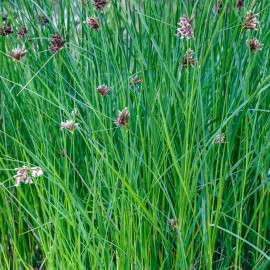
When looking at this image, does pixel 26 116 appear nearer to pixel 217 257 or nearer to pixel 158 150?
pixel 158 150

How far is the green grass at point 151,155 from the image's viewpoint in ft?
3.38

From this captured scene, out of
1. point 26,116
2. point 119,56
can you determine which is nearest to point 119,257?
point 26,116

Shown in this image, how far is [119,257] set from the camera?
3.54 ft

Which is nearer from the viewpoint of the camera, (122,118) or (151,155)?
(122,118)

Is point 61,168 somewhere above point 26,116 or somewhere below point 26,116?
below

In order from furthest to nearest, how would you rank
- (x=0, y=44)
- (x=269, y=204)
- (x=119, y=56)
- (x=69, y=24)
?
(x=69, y=24) < (x=0, y=44) < (x=119, y=56) < (x=269, y=204)

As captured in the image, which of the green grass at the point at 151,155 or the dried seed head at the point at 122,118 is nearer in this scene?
the dried seed head at the point at 122,118

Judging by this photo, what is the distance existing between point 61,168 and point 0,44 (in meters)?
0.69

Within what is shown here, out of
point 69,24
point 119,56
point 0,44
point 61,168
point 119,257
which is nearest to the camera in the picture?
point 119,257

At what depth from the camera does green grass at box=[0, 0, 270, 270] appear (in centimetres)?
103

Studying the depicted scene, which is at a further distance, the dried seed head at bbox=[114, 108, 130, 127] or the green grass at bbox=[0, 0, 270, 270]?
the green grass at bbox=[0, 0, 270, 270]

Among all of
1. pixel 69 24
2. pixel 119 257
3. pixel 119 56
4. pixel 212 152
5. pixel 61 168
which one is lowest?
pixel 119 257

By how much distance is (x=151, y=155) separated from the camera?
1.17 metres

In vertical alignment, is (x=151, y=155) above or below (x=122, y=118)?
below
